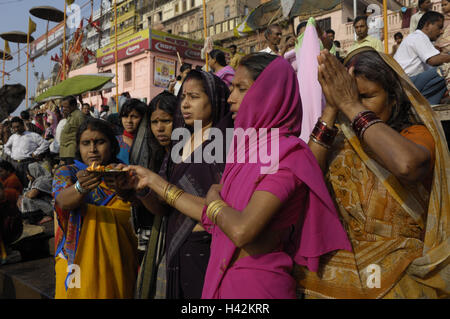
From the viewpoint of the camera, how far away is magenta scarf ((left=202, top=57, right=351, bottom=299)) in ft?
4.30

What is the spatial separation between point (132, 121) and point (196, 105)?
6.12 feet

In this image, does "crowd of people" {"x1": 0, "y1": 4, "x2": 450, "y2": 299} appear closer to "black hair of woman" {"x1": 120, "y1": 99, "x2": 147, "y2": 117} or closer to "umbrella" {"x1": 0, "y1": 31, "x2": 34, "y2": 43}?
"black hair of woman" {"x1": 120, "y1": 99, "x2": 147, "y2": 117}

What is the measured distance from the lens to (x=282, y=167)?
1.27 metres

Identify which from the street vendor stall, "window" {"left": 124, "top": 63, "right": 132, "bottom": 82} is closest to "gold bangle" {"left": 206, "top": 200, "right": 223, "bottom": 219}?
the street vendor stall

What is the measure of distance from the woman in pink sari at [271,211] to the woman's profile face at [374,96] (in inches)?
10.8

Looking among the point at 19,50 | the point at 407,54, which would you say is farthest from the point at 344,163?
the point at 19,50

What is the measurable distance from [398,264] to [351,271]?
0.18m

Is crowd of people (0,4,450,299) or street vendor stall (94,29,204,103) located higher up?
street vendor stall (94,29,204,103)

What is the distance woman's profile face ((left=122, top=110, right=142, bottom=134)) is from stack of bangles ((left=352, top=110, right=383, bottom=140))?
272cm

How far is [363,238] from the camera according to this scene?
142 cm

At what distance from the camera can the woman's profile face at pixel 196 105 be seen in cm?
198

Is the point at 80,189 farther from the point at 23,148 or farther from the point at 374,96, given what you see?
the point at 23,148

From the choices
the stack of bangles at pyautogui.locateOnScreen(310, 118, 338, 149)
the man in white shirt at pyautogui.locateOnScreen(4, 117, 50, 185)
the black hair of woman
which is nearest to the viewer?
the stack of bangles at pyautogui.locateOnScreen(310, 118, 338, 149)
